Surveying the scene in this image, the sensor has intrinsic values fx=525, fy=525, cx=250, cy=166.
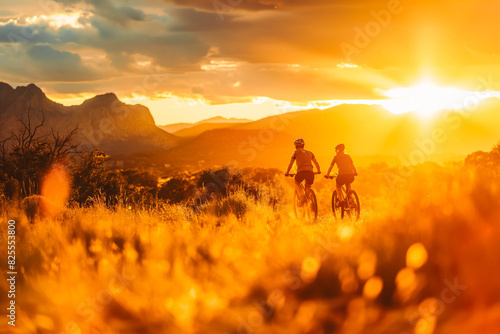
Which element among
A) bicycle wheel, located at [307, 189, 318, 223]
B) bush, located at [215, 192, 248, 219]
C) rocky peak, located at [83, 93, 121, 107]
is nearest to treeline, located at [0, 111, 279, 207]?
bush, located at [215, 192, 248, 219]

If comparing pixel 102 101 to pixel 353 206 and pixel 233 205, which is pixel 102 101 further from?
pixel 353 206

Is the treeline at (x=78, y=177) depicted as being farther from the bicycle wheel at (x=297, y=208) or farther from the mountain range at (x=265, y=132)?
the mountain range at (x=265, y=132)

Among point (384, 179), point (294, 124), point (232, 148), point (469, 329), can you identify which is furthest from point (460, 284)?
point (294, 124)

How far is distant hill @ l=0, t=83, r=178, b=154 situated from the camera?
420 ft

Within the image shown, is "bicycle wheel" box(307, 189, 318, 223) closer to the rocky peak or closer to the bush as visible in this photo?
the bush

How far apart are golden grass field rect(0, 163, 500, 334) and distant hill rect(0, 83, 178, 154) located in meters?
118

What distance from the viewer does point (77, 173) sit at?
23.4m

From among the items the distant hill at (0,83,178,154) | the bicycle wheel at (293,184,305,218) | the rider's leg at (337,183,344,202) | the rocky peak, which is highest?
the rocky peak

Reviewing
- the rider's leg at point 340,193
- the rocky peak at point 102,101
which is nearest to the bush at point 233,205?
the rider's leg at point 340,193

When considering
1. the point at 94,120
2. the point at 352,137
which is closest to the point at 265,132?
the point at 352,137

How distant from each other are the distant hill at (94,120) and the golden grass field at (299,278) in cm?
11754

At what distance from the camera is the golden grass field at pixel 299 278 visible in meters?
5.57

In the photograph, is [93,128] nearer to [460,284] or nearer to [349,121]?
[349,121]

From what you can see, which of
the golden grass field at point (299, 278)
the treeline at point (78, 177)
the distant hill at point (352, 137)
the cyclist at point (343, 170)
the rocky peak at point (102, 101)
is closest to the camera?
the golden grass field at point (299, 278)
